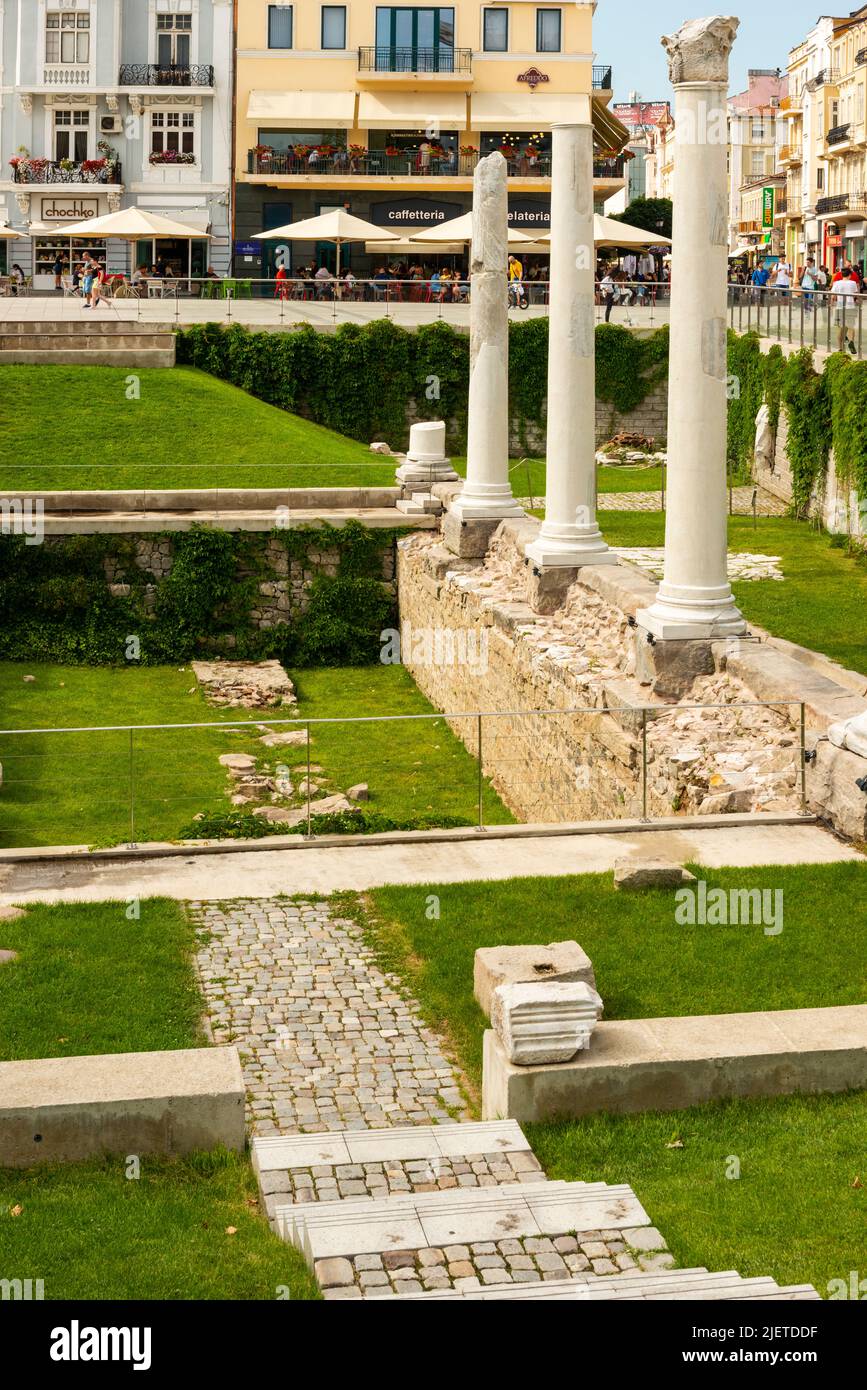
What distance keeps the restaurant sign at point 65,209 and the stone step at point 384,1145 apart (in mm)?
50332

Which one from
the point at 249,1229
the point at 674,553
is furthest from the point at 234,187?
the point at 249,1229

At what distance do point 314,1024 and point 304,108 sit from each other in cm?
4870

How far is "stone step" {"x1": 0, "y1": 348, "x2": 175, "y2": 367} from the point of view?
3562cm

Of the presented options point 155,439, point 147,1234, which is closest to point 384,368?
point 155,439

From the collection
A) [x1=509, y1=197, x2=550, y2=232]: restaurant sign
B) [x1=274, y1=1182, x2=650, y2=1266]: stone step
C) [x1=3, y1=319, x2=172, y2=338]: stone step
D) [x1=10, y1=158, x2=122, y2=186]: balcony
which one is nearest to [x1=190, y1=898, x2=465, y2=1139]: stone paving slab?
[x1=274, y1=1182, x2=650, y2=1266]: stone step

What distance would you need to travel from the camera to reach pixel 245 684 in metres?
24.7

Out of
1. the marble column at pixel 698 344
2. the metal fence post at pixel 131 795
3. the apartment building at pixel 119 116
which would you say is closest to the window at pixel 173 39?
the apartment building at pixel 119 116

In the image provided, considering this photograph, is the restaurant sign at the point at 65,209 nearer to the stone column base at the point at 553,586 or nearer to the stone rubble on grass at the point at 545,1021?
the stone column base at the point at 553,586

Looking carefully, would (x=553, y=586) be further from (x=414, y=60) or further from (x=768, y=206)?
(x=768, y=206)

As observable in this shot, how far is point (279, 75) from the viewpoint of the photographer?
55156 millimetres

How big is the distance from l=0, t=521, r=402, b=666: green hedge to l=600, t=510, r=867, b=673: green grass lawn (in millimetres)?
4034

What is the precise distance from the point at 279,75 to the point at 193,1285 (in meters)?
52.7

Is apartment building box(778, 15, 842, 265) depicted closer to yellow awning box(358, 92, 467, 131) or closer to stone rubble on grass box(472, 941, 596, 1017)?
yellow awning box(358, 92, 467, 131)
